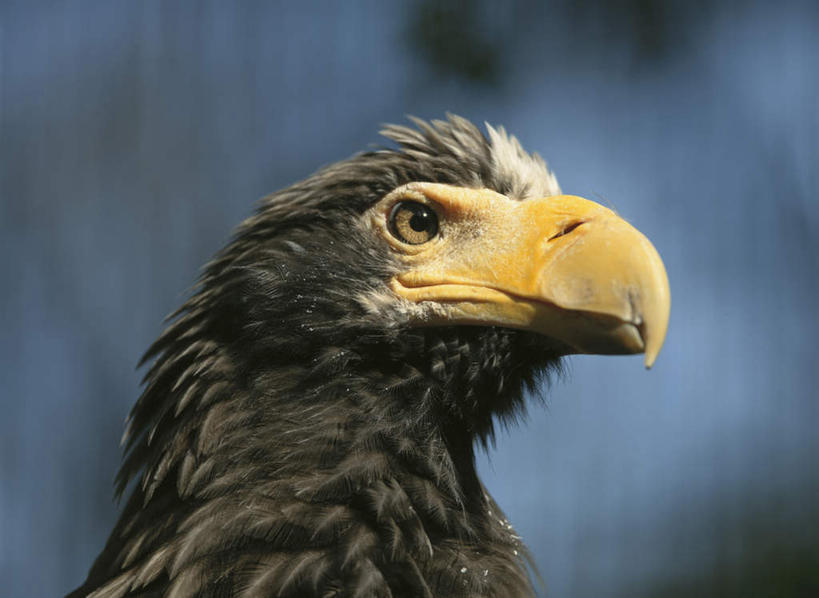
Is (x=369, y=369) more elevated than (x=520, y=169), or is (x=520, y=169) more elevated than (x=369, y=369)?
(x=520, y=169)

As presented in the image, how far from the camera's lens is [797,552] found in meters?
5.83

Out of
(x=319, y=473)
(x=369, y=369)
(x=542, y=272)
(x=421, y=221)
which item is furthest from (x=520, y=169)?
(x=319, y=473)

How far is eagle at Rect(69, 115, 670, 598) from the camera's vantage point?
5.34ft

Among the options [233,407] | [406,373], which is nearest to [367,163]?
[406,373]

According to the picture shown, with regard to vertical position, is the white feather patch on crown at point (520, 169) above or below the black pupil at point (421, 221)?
above

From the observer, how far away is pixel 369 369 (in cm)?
188

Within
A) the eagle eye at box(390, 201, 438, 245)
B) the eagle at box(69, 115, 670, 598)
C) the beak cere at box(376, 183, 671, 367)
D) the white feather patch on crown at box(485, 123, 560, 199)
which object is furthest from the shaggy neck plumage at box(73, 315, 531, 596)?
the white feather patch on crown at box(485, 123, 560, 199)

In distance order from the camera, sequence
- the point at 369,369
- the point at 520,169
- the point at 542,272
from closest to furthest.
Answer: the point at 542,272 → the point at 369,369 → the point at 520,169

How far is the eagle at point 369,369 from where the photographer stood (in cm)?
163

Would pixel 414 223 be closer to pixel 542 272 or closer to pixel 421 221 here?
pixel 421 221

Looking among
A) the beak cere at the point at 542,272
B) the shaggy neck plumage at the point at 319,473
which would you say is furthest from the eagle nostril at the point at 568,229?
the shaggy neck plumage at the point at 319,473

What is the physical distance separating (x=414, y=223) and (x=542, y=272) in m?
0.39

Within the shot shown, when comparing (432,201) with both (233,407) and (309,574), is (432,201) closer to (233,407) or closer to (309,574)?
(233,407)

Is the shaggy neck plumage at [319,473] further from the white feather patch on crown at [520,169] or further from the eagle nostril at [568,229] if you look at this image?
the white feather patch on crown at [520,169]
